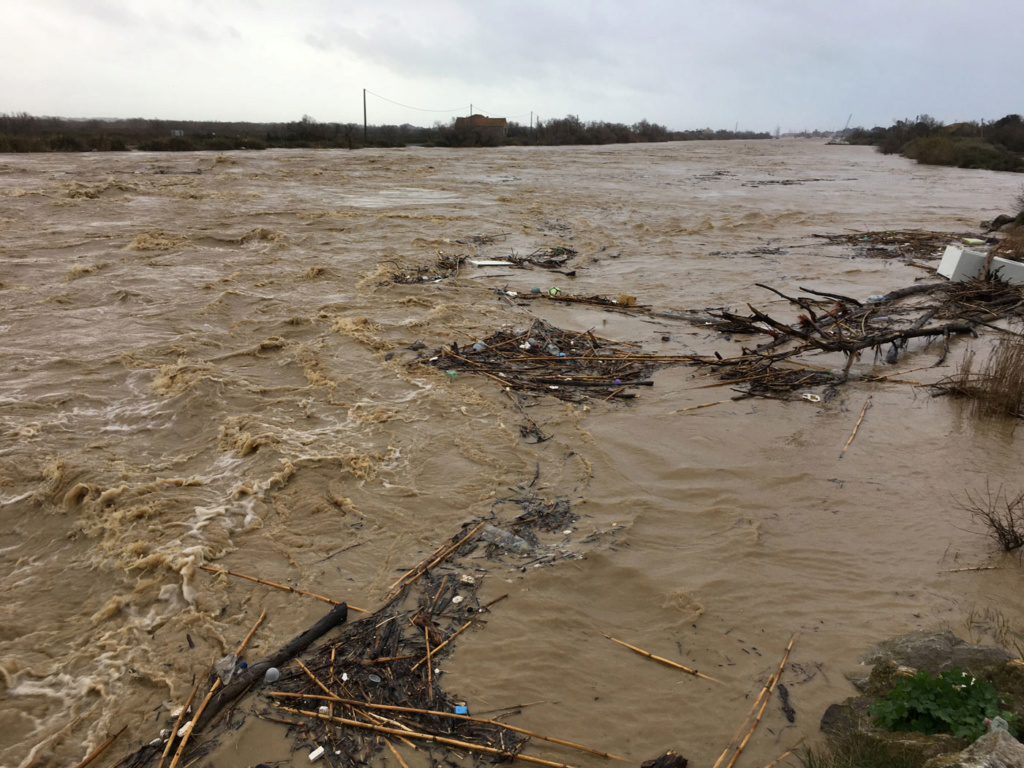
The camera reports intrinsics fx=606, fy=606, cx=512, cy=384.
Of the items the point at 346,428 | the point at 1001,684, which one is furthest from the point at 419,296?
the point at 1001,684

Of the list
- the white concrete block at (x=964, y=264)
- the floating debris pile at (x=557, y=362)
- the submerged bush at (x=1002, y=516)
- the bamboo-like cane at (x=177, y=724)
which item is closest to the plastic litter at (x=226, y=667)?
the bamboo-like cane at (x=177, y=724)

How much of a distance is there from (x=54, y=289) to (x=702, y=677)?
10.4m

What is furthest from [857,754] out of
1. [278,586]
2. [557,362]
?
[557,362]

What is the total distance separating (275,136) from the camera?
4488 centimetres

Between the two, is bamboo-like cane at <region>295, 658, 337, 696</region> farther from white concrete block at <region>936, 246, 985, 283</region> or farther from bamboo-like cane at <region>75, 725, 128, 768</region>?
white concrete block at <region>936, 246, 985, 283</region>

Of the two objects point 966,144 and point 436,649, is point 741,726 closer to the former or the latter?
point 436,649

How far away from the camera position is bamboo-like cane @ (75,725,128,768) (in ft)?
8.53

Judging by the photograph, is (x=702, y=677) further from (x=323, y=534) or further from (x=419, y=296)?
(x=419, y=296)

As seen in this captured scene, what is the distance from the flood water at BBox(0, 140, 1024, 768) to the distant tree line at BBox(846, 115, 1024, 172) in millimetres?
34360

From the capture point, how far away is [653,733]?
8.79 feet

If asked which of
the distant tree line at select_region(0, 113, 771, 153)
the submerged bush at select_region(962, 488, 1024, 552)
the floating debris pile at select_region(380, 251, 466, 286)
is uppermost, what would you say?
the distant tree line at select_region(0, 113, 771, 153)

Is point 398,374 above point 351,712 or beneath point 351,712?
above

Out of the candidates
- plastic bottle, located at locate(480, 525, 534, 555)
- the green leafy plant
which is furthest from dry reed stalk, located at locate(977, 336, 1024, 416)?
plastic bottle, located at locate(480, 525, 534, 555)

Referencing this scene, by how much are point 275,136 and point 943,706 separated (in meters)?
50.6
